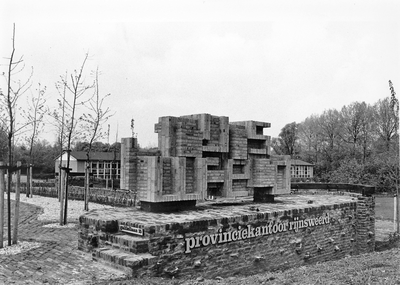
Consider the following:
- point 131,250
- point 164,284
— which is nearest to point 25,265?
point 131,250

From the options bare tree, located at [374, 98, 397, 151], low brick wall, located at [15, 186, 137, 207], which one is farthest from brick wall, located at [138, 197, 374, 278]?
bare tree, located at [374, 98, 397, 151]

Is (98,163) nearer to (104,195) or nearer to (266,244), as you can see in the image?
(104,195)

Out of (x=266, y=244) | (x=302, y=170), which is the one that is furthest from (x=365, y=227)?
(x=302, y=170)

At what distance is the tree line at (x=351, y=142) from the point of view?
120 ft

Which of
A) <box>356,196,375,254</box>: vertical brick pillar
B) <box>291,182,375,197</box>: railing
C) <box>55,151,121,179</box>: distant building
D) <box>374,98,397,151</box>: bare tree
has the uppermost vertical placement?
<box>374,98,397,151</box>: bare tree

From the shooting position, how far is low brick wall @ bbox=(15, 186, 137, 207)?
20922 mm

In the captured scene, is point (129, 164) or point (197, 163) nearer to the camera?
point (129, 164)

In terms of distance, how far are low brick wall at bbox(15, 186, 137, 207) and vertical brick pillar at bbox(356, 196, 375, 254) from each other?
10.2 metres

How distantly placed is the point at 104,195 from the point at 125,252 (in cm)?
1417

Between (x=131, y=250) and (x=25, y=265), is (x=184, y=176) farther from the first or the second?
(x=25, y=265)

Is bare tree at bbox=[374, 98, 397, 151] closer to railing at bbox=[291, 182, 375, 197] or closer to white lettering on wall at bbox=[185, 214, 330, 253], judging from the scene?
railing at bbox=[291, 182, 375, 197]

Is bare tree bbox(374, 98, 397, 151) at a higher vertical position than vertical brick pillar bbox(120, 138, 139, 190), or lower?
higher

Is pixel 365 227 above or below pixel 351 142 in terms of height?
below

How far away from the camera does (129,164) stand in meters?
11.7
